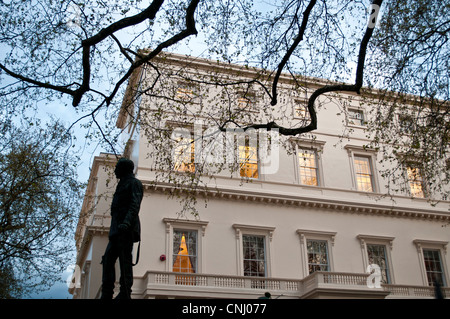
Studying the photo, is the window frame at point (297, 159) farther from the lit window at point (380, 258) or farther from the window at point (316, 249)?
the lit window at point (380, 258)

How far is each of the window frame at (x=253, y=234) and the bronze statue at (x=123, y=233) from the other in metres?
15.2

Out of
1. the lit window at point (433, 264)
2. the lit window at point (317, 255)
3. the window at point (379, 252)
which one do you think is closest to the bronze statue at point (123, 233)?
the lit window at point (317, 255)

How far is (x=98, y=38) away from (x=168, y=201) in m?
12.8

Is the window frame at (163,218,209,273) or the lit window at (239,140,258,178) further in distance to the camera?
the lit window at (239,140,258,178)

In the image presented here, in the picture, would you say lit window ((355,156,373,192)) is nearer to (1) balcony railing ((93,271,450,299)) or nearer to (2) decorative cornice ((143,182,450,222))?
(2) decorative cornice ((143,182,450,222))

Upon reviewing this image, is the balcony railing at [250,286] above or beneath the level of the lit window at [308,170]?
beneath

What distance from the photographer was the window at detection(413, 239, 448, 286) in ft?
80.2

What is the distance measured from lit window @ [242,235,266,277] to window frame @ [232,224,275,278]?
0.50 feet

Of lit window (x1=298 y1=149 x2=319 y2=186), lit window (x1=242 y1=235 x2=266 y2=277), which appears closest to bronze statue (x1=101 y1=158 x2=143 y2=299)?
lit window (x1=242 y1=235 x2=266 y2=277)

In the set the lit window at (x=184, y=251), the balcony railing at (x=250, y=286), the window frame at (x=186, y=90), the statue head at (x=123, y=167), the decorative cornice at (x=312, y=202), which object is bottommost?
the statue head at (x=123, y=167)

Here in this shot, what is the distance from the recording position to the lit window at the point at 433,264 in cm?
2455

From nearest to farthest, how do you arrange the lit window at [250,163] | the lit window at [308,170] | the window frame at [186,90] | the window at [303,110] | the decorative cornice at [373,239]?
the window frame at [186,90] < the window at [303,110] < the lit window at [250,163] < the decorative cornice at [373,239] < the lit window at [308,170]
